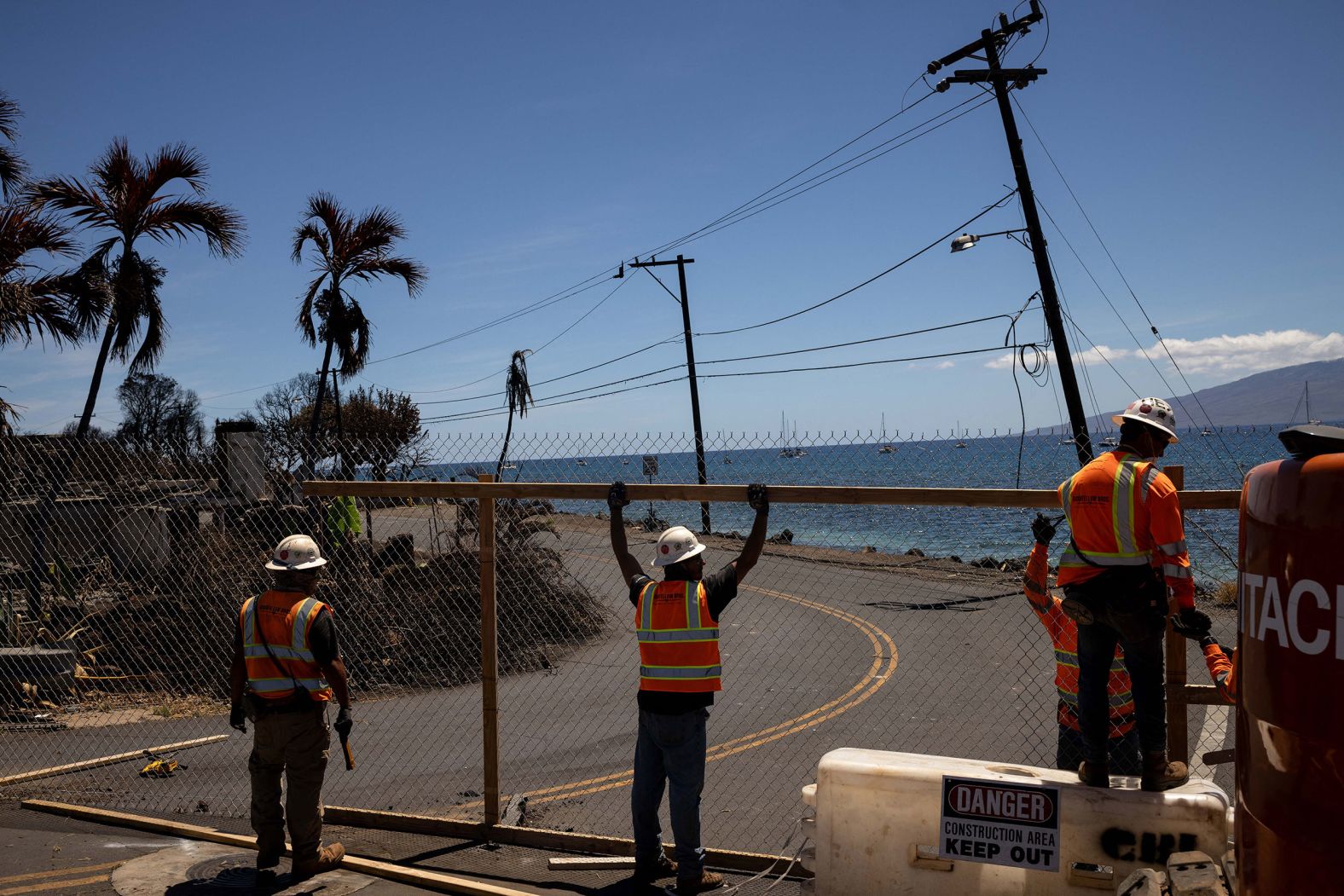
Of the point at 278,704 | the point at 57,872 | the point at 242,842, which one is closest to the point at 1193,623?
the point at 278,704

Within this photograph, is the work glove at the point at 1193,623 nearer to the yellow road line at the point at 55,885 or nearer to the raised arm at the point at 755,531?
the raised arm at the point at 755,531

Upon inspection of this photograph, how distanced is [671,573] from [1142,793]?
2346 millimetres

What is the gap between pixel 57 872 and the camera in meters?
5.77

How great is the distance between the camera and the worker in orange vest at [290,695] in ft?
18.0

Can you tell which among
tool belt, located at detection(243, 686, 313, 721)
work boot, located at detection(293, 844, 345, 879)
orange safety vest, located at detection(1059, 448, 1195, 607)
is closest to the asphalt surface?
work boot, located at detection(293, 844, 345, 879)

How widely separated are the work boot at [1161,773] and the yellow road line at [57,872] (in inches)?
224

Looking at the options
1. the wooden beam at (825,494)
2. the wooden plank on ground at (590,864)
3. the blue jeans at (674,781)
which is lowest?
the wooden plank on ground at (590,864)

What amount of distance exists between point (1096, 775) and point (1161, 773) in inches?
10.1

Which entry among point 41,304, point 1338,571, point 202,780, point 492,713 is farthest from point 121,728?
point 1338,571

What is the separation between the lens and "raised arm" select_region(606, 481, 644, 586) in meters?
5.48

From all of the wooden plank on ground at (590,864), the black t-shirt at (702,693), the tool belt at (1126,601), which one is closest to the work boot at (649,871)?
the wooden plank on ground at (590,864)

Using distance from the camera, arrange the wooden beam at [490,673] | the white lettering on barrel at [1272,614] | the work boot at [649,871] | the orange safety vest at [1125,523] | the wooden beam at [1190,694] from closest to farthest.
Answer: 1. the white lettering on barrel at [1272,614]
2. the orange safety vest at [1125,523]
3. the wooden beam at [1190,694]
4. the work boot at [649,871]
5. the wooden beam at [490,673]

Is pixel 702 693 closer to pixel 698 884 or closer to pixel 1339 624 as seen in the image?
pixel 698 884

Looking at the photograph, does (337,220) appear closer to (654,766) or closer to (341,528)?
(341,528)
